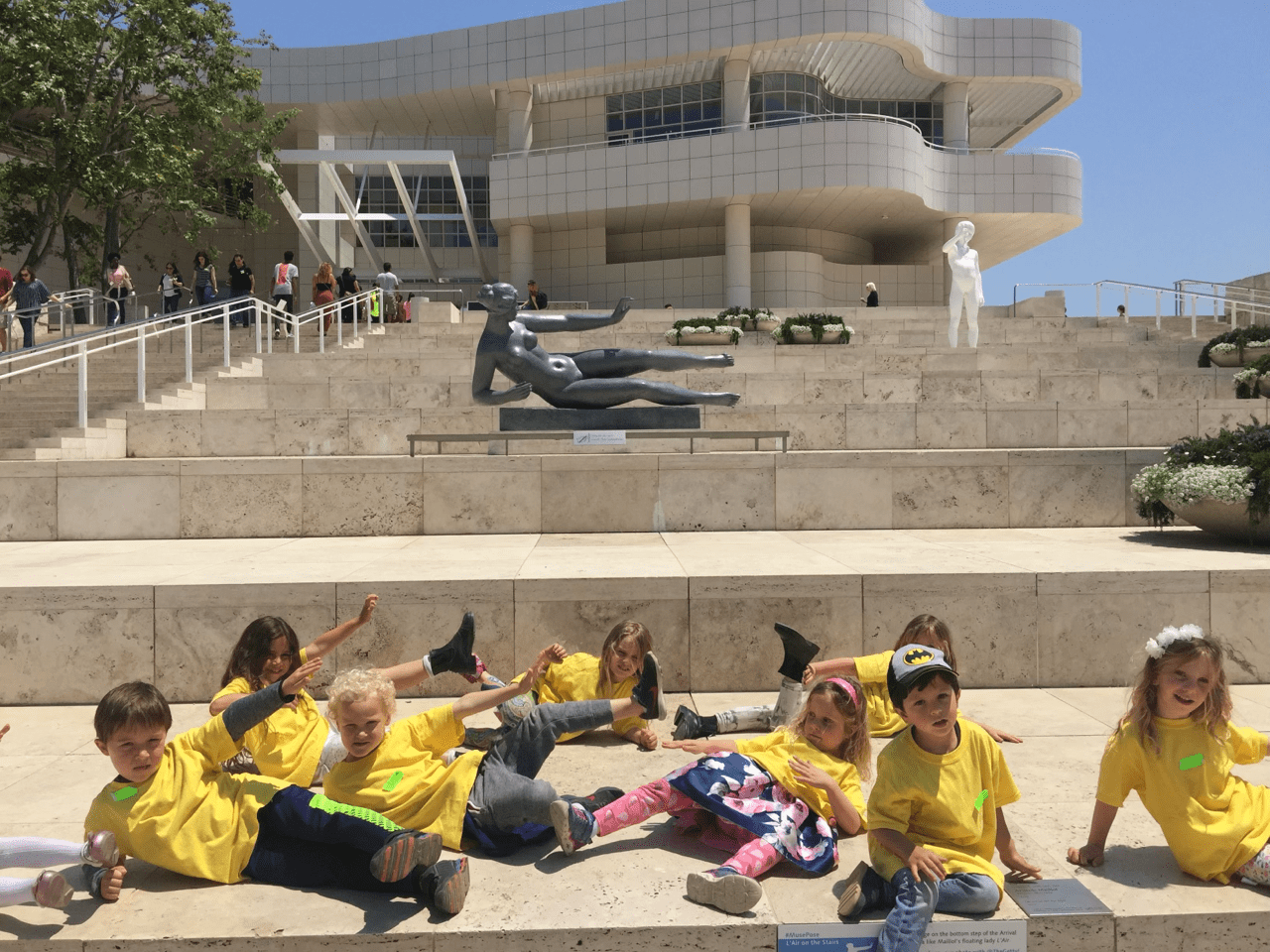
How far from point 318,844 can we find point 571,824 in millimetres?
925

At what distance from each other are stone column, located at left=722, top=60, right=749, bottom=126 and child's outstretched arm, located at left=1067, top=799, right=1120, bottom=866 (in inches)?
1261

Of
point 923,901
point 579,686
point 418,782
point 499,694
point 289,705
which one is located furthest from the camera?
point 579,686

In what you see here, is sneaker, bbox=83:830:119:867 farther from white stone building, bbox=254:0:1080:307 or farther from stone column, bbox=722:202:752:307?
stone column, bbox=722:202:752:307

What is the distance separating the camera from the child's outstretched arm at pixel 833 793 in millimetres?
3303

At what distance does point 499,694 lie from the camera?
12.9ft

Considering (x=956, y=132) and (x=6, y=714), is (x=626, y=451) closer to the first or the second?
(x=6, y=714)

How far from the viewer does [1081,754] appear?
4641 millimetres

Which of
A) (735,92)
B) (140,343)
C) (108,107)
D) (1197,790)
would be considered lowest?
(1197,790)

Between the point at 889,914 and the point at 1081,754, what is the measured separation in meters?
2.17

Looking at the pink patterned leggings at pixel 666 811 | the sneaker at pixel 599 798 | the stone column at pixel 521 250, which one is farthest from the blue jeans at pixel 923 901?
the stone column at pixel 521 250

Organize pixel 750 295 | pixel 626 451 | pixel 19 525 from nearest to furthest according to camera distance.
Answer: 1. pixel 19 525
2. pixel 626 451
3. pixel 750 295

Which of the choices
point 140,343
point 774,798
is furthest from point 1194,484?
point 140,343

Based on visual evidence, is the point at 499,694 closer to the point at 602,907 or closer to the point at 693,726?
the point at 602,907

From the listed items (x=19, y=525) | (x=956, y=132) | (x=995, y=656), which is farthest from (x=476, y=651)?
(x=956, y=132)
